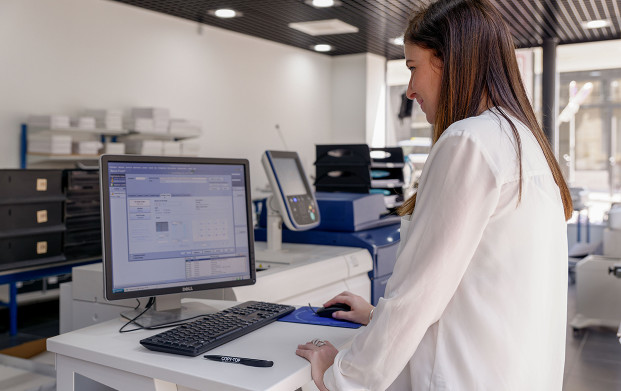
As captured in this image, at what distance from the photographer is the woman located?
1043mm

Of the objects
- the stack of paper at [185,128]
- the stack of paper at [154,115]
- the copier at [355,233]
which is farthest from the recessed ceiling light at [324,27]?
the copier at [355,233]

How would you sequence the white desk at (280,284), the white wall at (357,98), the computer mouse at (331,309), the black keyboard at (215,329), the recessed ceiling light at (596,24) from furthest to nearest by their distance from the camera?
the white wall at (357,98) → the recessed ceiling light at (596,24) → the white desk at (280,284) → the computer mouse at (331,309) → the black keyboard at (215,329)

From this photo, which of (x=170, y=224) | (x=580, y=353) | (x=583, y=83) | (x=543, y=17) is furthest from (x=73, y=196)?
(x=583, y=83)

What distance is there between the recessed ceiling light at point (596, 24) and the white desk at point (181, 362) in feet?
21.1

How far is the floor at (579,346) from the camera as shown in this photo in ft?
11.8

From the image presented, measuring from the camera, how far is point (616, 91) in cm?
873

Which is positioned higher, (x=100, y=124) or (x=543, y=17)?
(x=543, y=17)

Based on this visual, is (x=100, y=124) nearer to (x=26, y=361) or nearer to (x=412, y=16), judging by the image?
(x=26, y=361)

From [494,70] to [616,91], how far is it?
8678mm

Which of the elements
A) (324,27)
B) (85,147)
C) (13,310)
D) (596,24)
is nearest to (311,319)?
(13,310)

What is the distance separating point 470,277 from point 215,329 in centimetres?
66

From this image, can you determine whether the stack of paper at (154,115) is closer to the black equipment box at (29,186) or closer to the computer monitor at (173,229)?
the black equipment box at (29,186)

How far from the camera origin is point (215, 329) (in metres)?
1.47

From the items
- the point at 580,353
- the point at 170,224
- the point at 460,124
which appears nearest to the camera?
the point at 460,124
